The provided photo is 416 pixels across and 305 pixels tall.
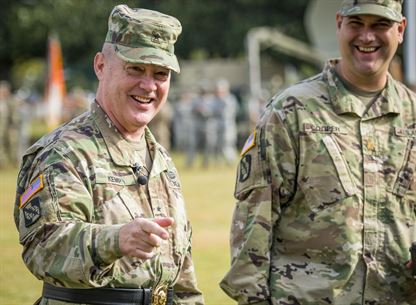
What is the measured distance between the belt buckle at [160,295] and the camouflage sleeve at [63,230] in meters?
0.25

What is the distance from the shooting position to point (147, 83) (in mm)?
4113

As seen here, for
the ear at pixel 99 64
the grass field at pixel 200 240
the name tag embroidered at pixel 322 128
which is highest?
the ear at pixel 99 64

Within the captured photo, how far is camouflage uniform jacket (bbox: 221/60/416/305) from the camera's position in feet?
15.4

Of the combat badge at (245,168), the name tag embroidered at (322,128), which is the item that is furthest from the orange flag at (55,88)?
the name tag embroidered at (322,128)

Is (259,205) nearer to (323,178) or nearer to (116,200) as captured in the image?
(323,178)

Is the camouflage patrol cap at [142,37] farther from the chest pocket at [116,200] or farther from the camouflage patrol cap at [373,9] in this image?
the camouflage patrol cap at [373,9]

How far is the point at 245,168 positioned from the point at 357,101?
0.63 metres

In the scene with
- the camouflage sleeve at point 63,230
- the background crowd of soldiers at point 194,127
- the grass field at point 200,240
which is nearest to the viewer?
the camouflage sleeve at point 63,230

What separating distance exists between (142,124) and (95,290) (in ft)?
2.34

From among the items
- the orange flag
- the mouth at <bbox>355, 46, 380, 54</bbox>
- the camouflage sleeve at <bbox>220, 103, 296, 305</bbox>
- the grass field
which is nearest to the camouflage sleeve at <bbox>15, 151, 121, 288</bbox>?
the camouflage sleeve at <bbox>220, 103, 296, 305</bbox>

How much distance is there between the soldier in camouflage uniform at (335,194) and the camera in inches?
185

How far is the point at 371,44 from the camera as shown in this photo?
4805 millimetres

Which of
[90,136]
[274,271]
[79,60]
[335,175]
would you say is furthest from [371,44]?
[79,60]

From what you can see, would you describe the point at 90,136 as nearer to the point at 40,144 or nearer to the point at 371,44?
the point at 40,144
